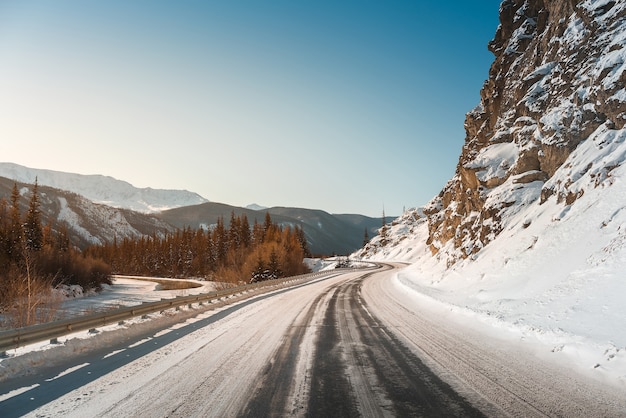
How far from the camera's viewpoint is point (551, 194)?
22.2 m

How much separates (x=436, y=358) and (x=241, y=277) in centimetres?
4693

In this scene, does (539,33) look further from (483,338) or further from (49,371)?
(49,371)

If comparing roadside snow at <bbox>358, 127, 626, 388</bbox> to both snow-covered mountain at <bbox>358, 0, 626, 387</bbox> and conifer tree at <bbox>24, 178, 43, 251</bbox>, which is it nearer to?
snow-covered mountain at <bbox>358, 0, 626, 387</bbox>

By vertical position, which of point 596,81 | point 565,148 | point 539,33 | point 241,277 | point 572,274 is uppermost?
point 539,33

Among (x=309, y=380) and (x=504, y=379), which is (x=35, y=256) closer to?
(x=309, y=380)

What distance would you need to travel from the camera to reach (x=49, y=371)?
669 cm

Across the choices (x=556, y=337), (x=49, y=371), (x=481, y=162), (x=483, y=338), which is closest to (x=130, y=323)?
(x=49, y=371)

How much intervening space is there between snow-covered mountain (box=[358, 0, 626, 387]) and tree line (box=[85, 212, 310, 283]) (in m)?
26.2

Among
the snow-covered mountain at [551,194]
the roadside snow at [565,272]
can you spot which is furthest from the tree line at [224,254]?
the roadside snow at [565,272]

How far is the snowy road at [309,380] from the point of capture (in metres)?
4.75

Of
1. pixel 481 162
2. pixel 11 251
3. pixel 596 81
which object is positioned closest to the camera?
pixel 596 81

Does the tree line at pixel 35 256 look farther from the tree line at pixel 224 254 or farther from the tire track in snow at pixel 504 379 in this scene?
the tire track in snow at pixel 504 379

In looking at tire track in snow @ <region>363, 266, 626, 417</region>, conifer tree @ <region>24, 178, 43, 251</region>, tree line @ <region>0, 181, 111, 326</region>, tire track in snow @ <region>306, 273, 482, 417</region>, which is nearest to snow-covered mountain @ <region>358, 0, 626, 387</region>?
tire track in snow @ <region>363, 266, 626, 417</region>

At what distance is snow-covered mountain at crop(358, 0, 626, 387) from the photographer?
9652 mm
